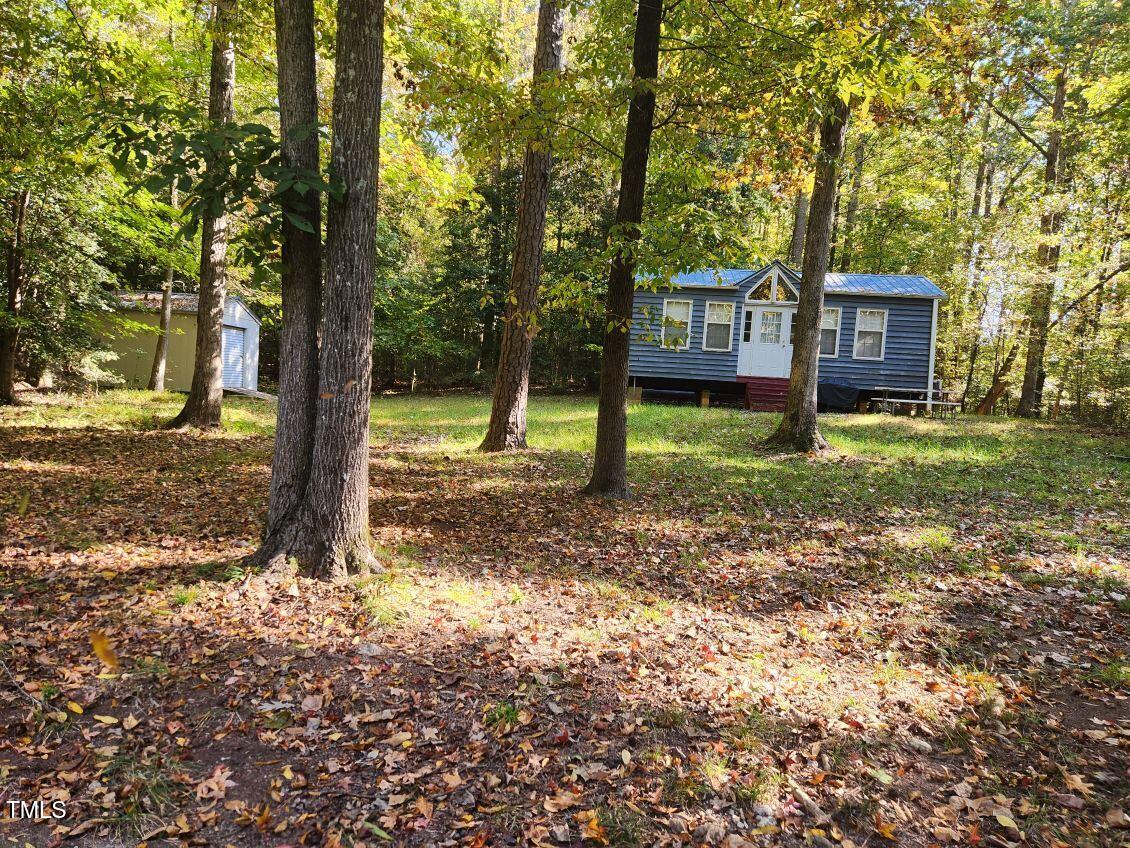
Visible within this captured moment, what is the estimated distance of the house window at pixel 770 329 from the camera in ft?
64.0

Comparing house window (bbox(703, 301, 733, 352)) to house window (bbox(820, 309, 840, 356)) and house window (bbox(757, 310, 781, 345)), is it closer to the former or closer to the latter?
house window (bbox(757, 310, 781, 345))

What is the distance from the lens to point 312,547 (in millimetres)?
4586

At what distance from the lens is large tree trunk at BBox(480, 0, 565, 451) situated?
886 cm

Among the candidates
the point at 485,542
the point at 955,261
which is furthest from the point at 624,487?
the point at 955,261

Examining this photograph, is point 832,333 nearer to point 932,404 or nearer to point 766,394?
point 766,394

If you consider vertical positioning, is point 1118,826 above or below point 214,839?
above

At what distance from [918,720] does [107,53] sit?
11038 mm

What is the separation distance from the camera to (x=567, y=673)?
148 inches

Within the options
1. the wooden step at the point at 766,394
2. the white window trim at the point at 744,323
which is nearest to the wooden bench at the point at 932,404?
the wooden step at the point at 766,394

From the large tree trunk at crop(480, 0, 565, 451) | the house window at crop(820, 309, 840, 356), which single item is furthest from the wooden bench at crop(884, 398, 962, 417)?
the large tree trunk at crop(480, 0, 565, 451)

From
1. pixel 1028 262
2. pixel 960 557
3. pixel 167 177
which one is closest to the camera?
pixel 167 177

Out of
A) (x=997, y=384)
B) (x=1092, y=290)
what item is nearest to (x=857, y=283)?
(x=1092, y=290)

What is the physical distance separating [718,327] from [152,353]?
18.2 meters

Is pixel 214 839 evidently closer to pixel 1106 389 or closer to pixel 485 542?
pixel 485 542
